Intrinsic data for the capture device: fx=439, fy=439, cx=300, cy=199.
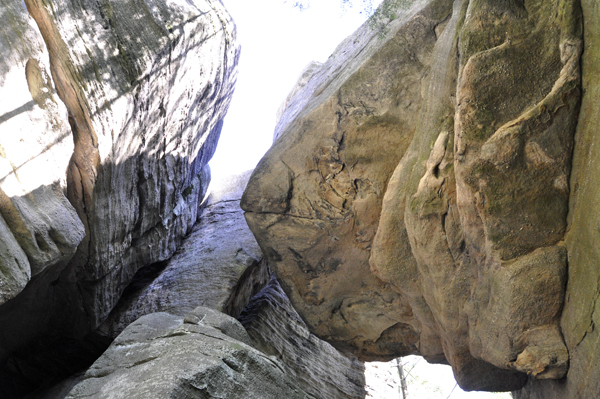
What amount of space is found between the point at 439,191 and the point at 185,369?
3.03 metres

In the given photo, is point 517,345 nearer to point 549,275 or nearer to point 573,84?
point 549,275

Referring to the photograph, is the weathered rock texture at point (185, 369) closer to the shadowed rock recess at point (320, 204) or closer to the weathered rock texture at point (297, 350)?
the shadowed rock recess at point (320, 204)

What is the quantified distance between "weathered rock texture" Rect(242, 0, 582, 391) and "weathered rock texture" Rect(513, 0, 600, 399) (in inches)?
3.6

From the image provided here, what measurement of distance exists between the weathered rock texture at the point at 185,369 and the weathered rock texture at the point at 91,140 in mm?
1201

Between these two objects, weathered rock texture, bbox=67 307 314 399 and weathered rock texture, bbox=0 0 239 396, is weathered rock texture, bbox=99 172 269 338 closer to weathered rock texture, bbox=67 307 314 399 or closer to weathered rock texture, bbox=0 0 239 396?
weathered rock texture, bbox=0 0 239 396

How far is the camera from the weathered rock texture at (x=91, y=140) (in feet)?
13.9

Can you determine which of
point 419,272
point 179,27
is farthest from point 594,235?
point 179,27

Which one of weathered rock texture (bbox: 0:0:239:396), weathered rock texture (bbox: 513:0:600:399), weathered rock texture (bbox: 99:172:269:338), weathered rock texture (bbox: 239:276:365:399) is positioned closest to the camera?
weathered rock texture (bbox: 513:0:600:399)

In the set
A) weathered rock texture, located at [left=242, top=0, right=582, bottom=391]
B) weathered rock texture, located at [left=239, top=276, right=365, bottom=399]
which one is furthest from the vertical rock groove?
weathered rock texture, located at [left=239, top=276, right=365, bottom=399]

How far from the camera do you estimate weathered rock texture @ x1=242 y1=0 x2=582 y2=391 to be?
3.82 meters

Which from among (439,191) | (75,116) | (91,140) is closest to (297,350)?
(439,191)

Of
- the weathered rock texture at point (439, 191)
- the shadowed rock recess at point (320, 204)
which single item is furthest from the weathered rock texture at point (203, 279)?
the weathered rock texture at point (439, 191)

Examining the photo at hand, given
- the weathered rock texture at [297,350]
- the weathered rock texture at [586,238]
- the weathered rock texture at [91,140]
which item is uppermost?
the weathered rock texture at [91,140]

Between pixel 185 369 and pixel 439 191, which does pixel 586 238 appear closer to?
pixel 439 191
